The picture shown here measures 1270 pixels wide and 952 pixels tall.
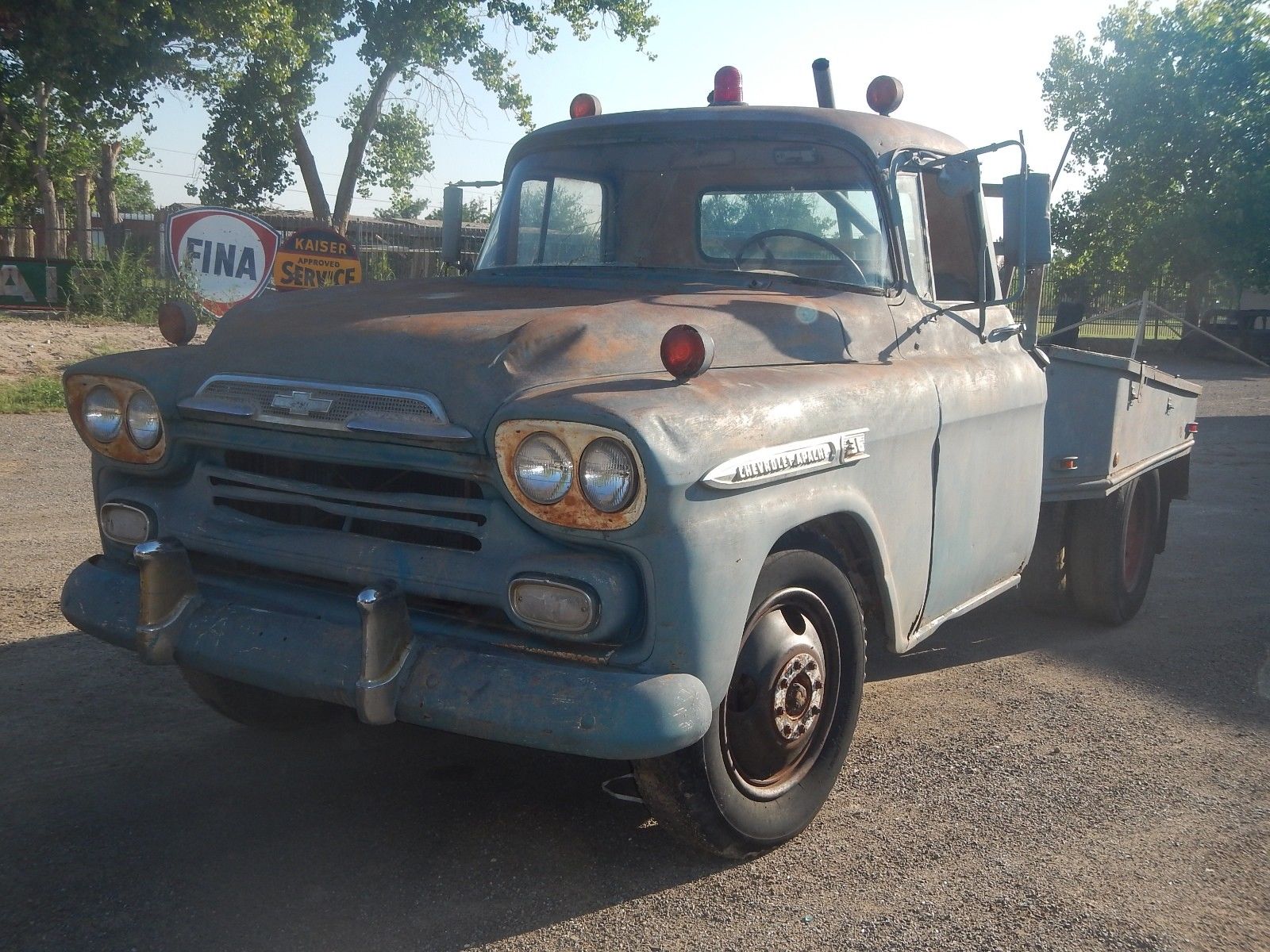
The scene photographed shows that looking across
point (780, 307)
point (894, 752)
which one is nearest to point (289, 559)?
point (780, 307)

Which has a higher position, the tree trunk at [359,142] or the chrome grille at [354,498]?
the tree trunk at [359,142]

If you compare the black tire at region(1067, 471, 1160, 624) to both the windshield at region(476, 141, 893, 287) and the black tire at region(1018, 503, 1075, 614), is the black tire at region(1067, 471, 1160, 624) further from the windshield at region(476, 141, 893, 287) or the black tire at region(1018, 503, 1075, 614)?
the windshield at region(476, 141, 893, 287)

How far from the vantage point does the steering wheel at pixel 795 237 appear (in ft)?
13.2

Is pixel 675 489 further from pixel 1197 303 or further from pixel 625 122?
pixel 1197 303

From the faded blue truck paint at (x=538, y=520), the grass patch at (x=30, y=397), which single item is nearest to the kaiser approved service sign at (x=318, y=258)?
the grass patch at (x=30, y=397)

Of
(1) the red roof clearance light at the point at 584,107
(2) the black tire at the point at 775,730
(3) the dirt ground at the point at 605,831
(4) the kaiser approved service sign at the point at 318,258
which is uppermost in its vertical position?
(1) the red roof clearance light at the point at 584,107

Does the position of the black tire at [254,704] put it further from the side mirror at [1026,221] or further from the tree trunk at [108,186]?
the tree trunk at [108,186]

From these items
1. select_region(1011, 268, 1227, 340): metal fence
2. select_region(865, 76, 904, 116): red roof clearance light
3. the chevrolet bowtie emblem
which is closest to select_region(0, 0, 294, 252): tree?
select_region(865, 76, 904, 116): red roof clearance light

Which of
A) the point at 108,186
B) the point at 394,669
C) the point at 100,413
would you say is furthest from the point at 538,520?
the point at 108,186

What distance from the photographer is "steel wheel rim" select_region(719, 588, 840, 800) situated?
10.3 feet

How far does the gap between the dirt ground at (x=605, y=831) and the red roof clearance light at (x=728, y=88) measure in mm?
2341

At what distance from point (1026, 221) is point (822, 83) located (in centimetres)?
111

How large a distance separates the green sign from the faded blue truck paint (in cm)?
1457

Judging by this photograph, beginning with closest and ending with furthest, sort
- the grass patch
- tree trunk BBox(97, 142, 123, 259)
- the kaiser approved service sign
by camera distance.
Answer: the kaiser approved service sign < the grass patch < tree trunk BBox(97, 142, 123, 259)
